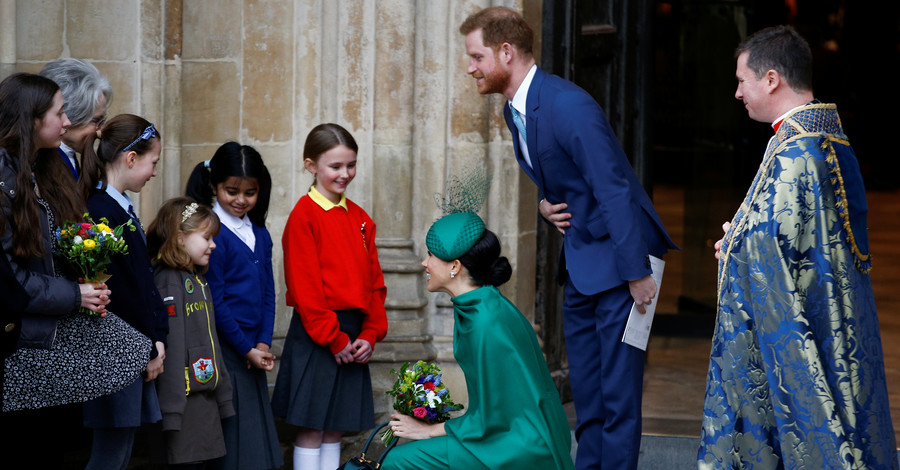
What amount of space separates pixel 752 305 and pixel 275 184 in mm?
2579

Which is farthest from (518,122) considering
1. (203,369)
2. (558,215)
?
(203,369)

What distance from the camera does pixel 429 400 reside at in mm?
3908

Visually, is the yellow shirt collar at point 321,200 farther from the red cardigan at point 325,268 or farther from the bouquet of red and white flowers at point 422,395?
the bouquet of red and white flowers at point 422,395

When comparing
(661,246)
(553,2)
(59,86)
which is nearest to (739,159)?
(553,2)

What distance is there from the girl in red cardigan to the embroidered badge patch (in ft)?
1.67

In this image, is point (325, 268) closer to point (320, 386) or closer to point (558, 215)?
point (320, 386)

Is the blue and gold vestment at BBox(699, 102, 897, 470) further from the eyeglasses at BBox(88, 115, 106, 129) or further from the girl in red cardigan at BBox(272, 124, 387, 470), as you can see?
the eyeglasses at BBox(88, 115, 106, 129)

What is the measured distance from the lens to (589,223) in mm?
4516

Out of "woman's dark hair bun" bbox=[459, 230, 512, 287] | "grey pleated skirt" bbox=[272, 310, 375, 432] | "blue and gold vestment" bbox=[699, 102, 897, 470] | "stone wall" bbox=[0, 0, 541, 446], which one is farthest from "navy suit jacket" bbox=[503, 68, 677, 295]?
"stone wall" bbox=[0, 0, 541, 446]

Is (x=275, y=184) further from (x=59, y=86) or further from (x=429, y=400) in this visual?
(x=429, y=400)

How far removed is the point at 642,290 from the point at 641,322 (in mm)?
155

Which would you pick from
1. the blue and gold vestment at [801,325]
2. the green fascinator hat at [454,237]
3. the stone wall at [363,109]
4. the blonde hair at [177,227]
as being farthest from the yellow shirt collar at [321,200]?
the blue and gold vestment at [801,325]

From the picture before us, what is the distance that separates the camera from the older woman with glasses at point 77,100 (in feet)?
14.3

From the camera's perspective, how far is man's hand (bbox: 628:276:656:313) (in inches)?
173
